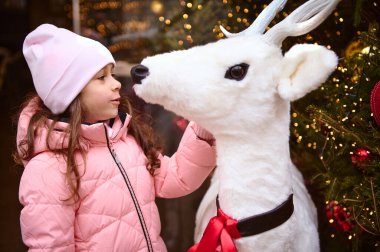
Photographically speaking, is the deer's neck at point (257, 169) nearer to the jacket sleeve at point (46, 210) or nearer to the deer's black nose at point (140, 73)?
the deer's black nose at point (140, 73)

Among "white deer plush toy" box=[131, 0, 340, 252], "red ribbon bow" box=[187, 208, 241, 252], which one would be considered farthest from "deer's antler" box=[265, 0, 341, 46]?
"red ribbon bow" box=[187, 208, 241, 252]

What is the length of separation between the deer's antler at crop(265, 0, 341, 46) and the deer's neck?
24 cm

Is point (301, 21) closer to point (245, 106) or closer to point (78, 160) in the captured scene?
point (245, 106)

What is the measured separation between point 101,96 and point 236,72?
1.73 feet

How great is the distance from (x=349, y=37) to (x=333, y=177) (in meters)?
0.71

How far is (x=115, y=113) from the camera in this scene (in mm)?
1507

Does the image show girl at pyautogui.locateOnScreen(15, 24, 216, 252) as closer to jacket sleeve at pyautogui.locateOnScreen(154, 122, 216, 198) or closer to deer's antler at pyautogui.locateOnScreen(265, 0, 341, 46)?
jacket sleeve at pyautogui.locateOnScreen(154, 122, 216, 198)

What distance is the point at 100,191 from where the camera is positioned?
1435 mm

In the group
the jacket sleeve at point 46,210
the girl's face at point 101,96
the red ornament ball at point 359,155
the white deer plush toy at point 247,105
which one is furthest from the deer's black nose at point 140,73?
the red ornament ball at point 359,155

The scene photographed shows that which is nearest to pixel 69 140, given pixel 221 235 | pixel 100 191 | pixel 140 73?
pixel 100 191

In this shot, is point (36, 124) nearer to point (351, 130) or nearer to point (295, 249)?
point (295, 249)

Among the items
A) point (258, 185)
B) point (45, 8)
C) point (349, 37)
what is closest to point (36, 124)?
point (258, 185)

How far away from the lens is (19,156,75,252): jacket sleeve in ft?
4.34

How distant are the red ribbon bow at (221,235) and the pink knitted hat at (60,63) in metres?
0.61
